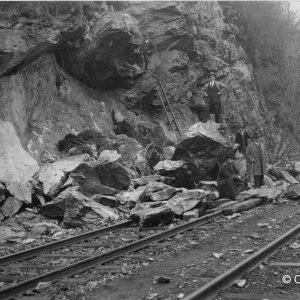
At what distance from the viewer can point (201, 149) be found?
15719mm

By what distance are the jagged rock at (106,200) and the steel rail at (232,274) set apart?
5872 millimetres

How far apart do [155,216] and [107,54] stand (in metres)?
11.0

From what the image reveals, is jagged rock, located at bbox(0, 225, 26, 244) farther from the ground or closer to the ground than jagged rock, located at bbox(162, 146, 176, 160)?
closer to the ground

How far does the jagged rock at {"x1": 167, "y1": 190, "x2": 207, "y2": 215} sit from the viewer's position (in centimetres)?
1123

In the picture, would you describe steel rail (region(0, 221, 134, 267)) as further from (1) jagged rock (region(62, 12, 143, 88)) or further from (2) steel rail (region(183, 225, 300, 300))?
(1) jagged rock (region(62, 12, 143, 88))

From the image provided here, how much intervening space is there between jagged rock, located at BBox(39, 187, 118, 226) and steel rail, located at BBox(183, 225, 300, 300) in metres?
5.09

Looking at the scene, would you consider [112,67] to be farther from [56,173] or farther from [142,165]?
[56,173]

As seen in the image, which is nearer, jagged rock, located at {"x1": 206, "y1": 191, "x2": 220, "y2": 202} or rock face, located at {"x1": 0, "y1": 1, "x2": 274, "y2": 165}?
jagged rock, located at {"x1": 206, "y1": 191, "x2": 220, "y2": 202}

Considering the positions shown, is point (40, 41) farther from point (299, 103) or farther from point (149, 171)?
point (299, 103)

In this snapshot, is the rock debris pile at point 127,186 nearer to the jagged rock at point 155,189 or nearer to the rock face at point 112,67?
the jagged rock at point 155,189

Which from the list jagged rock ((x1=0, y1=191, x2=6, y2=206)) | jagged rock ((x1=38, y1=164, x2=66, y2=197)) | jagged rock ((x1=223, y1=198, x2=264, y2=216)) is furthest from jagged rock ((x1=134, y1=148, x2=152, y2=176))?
jagged rock ((x1=0, y1=191, x2=6, y2=206))

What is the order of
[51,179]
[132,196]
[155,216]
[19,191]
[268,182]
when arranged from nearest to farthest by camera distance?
[155,216] < [19,191] < [132,196] < [51,179] < [268,182]

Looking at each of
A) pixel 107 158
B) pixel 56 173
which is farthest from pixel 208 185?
Answer: pixel 56 173

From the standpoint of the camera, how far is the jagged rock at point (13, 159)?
44.2 feet
